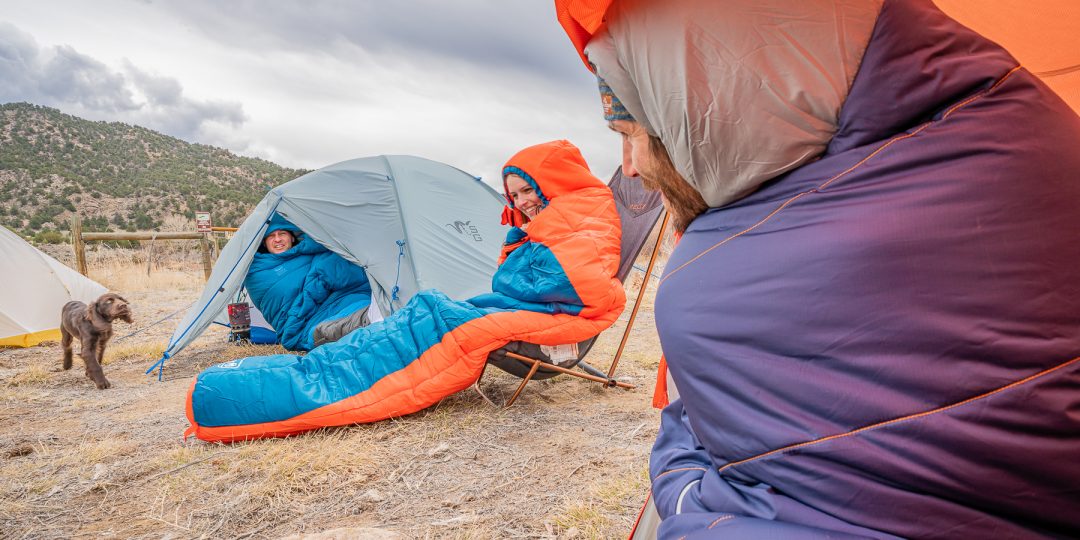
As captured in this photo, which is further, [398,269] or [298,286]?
[298,286]

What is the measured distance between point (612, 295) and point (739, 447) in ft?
7.65

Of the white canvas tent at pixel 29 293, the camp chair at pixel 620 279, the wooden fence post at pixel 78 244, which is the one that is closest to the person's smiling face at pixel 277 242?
the white canvas tent at pixel 29 293

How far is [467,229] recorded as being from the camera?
5.34 metres

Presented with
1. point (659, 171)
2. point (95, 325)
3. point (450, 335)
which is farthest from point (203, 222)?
point (659, 171)

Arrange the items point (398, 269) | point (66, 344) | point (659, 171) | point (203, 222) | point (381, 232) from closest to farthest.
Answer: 1. point (659, 171)
2. point (66, 344)
3. point (398, 269)
4. point (381, 232)
5. point (203, 222)

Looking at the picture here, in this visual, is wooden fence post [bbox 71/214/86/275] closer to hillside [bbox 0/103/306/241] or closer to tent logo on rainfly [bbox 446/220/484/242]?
tent logo on rainfly [bbox 446/220/484/242]

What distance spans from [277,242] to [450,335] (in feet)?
11.0

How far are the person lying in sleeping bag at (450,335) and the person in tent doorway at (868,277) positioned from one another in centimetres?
204

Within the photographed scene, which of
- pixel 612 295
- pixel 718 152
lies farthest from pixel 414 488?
pixel 718 152

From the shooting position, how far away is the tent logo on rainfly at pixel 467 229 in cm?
527

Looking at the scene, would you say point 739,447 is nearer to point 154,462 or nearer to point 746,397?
point 746,397

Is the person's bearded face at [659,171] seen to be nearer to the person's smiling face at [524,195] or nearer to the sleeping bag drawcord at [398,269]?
the person's smiling face at [524,195]

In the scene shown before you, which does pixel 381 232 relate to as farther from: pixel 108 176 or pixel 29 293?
pixel 108 176

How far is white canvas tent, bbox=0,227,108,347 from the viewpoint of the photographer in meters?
5.37
